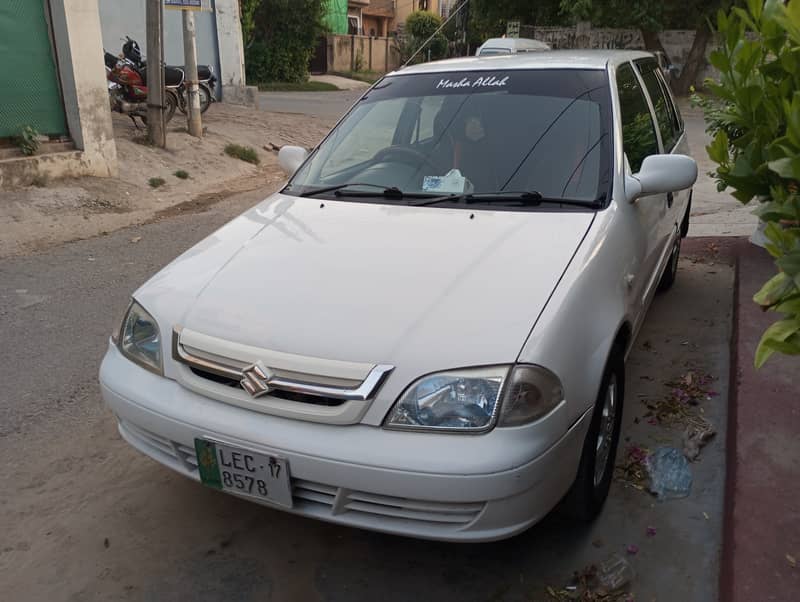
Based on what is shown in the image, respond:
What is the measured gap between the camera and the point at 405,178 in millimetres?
3406

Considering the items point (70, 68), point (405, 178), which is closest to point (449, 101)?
point (405, 178)

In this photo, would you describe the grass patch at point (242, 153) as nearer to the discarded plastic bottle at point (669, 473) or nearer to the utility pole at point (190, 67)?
the utility pole at point (190, 67)

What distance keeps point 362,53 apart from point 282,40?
9.03m

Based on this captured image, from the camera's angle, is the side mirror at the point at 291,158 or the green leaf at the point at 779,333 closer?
the green leaf at the point at 779,333

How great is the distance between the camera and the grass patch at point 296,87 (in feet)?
79.3

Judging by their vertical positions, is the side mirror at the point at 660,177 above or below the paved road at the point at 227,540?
above

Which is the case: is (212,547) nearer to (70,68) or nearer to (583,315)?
(583,315)

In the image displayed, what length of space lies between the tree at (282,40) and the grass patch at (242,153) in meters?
15.4

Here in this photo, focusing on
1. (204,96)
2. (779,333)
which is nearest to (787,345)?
(779,333)

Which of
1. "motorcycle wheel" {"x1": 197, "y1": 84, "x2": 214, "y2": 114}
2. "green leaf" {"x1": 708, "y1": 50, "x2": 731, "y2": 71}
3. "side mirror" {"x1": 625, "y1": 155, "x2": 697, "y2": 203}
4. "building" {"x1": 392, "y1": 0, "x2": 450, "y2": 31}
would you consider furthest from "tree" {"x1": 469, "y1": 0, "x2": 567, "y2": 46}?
"green leaf" {"x1": 708, "y1": 50, "x2": 731, "y2": 71}

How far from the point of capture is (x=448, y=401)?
7.13ft

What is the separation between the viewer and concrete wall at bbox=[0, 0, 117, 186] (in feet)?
25.0

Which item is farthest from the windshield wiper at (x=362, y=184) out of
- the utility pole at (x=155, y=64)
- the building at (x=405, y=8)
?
the building at (x=405, y=8)

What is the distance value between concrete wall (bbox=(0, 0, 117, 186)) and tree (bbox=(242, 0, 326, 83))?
698 inches
